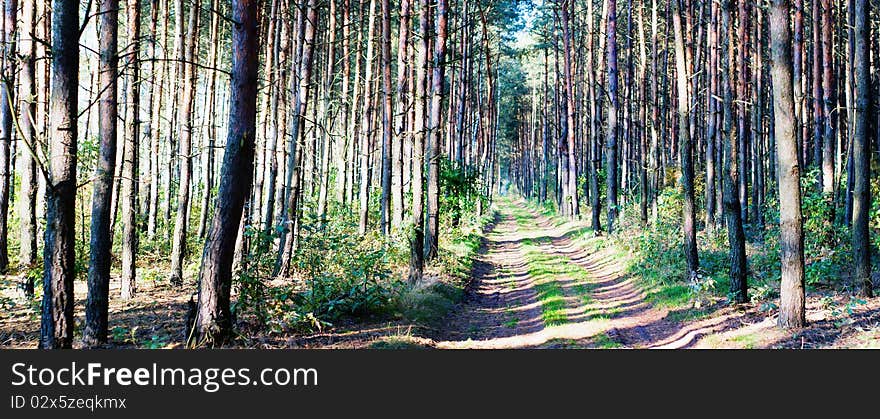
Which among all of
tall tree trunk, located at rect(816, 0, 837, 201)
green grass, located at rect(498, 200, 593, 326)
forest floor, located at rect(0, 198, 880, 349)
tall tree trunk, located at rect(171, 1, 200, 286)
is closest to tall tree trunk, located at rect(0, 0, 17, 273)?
forest floor, located at rect(0, 198, 880, 349)

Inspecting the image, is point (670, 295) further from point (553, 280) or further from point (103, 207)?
point (103, 207)

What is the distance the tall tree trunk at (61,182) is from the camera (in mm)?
6445

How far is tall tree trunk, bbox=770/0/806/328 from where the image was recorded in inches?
328

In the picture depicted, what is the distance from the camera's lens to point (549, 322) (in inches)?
416

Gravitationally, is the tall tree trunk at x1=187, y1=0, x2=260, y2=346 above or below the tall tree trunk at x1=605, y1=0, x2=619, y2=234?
below

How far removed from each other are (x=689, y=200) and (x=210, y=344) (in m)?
9.51

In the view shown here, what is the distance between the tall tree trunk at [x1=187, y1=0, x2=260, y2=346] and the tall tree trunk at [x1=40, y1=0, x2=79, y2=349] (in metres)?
1.29

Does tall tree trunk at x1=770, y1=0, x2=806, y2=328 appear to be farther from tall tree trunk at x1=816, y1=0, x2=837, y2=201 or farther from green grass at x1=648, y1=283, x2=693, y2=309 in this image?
tall tree trunk at x1=816, y1=0, x2=837, y2=201

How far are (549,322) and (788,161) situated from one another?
4.25 metres

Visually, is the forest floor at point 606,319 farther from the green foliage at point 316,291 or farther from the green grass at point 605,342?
the green foliage at point 316,291

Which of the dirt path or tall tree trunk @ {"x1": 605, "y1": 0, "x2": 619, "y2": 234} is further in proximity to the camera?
tall tree trunk @ {"x1": 605, "y1": 0, "x2": 619, "y2": 234}

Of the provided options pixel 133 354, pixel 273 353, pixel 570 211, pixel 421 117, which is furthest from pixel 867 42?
pixel 570 211


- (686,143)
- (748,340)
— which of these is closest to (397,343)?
(748,340)

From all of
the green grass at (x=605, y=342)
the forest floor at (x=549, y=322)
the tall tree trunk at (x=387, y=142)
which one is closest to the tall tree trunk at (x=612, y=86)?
the forest floor at (x=549, y=322)
